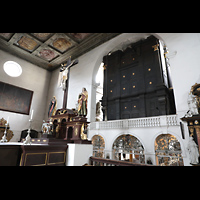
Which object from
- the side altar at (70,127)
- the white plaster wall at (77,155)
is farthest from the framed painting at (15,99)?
the white plaster wall at (77,155)

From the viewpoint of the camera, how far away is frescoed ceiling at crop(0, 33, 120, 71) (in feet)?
35.9

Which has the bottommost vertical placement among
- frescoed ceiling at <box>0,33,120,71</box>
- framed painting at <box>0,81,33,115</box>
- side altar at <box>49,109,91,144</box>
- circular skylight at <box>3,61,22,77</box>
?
side altar at <box>49,109,91,144</box>

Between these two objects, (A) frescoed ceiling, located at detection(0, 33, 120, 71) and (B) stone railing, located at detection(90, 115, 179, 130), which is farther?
(A) frescoed ceiling, located at detection(0, 33, 120, 71)

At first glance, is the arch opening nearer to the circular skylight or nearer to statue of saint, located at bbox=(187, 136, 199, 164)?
statue of saint, located at bbox=(187, 136, 199, 164)

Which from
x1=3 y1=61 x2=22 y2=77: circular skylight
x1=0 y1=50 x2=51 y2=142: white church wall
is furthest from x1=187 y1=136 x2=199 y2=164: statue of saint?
x1=3 y1=61 x2=22 y2=77: circular skylight

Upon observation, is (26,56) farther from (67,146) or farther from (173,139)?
(173,139)

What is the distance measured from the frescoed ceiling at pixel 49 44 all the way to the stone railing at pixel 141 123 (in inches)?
271

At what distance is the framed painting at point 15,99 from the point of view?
10883mm

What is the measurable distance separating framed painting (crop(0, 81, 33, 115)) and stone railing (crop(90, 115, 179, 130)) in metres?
6.76

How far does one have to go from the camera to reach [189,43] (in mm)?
7008

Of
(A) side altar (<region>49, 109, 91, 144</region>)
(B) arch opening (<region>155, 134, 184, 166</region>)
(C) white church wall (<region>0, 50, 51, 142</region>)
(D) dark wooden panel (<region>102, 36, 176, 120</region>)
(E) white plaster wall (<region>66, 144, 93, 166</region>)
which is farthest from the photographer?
(C) white church wall (<region>0, 50, 51, 142</region>)

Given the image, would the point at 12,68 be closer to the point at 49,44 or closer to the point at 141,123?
the point at 49,44

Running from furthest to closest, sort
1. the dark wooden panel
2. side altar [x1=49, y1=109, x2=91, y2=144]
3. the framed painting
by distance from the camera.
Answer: the framed painting < the dark wooden panel < side altar [x1=49, y1=109, x2=91, y2=144]

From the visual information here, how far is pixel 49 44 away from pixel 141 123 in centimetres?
1018
